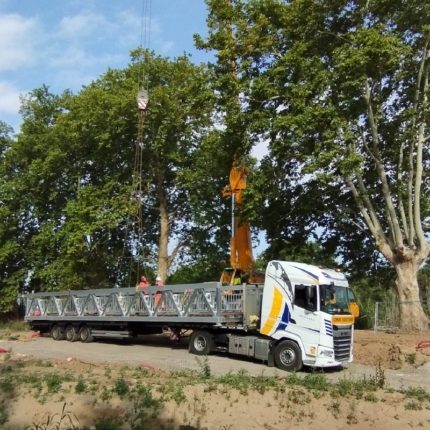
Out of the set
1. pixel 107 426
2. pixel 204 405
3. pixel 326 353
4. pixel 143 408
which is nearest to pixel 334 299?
pixel 326 353

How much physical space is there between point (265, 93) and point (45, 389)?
53.1ft

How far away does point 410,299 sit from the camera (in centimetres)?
2338

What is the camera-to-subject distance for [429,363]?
719 inches

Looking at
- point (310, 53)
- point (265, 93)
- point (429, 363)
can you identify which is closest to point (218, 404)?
point (429, 363)

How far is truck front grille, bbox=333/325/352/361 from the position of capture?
54.4 ft

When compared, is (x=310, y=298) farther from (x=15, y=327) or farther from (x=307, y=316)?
(x=15, y=327)

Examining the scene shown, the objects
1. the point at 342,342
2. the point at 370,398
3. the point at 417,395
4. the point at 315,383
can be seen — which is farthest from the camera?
the point at 342,342

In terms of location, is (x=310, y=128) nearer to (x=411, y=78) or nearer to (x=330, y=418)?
(x=411, y=78)

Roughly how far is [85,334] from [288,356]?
10.7 meters

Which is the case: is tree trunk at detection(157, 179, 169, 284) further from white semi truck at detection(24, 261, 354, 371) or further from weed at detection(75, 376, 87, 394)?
weed at detection(75, 376, 87, 394)

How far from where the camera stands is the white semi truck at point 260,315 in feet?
54.5

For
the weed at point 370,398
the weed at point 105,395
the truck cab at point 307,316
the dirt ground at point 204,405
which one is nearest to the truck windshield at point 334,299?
the truck cab at point 307,316

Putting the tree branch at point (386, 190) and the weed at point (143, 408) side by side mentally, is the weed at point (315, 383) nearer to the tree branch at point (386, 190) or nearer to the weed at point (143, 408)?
the weed at point (143, 408)

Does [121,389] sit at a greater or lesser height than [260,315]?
lesser
